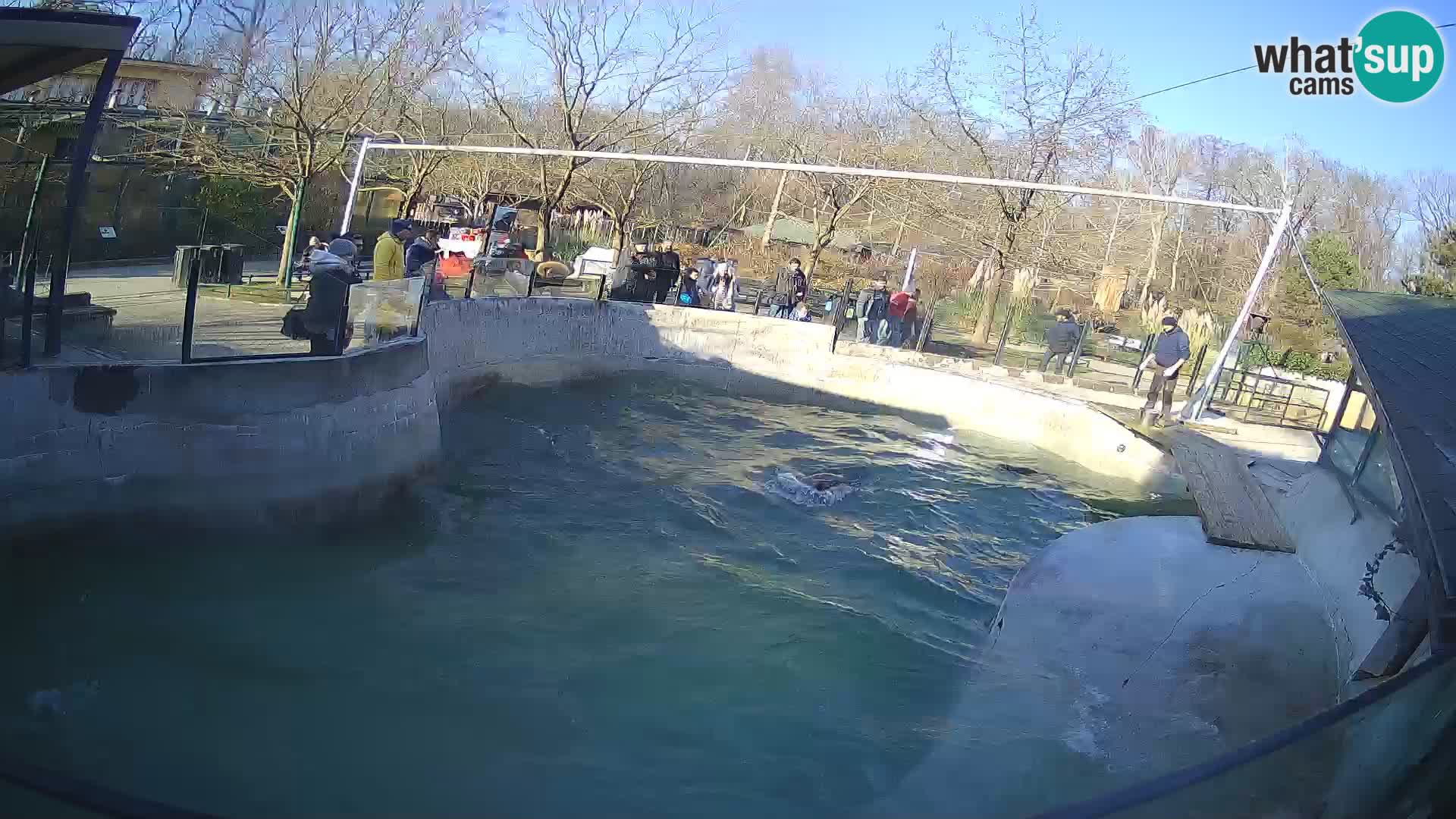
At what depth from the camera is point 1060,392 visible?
65.7 ft

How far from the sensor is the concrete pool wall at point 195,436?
837 centimetres

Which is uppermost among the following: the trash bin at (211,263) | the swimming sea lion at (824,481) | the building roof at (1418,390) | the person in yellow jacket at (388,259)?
the building roof at (1418,390)

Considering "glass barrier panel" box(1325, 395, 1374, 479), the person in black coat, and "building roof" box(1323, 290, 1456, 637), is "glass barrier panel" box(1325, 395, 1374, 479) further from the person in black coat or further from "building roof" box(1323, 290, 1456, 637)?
the person in black coat

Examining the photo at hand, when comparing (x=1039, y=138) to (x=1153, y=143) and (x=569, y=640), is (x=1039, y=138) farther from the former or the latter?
(x=1153, y=143)

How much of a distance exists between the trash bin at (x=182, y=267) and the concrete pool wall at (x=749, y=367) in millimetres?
5241

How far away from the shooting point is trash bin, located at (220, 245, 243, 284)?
1142cm

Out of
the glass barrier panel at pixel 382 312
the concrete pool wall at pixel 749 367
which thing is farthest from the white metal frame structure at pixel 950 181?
the glass barrier panel at pixel 382 312

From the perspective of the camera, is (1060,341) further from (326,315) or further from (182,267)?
(182,267)

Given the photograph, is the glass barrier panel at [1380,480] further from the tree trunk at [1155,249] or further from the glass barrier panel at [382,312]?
the tree trunk at [1155,249]

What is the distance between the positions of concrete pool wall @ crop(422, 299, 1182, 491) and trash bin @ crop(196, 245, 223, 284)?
167 inches

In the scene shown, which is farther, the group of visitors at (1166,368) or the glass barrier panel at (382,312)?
the group of visitors at (1166,368)

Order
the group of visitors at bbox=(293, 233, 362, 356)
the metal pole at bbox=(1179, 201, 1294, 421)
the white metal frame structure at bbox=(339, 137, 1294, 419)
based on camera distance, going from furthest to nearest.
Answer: the metal pole at bbox=(1179, 201, 1294, 421)
the white metal frame structure at bbox=(339, 137, 1294, 419)
the group of visitors at bbox=(293, 233, 362, 356)

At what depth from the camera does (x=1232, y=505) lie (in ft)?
29.2

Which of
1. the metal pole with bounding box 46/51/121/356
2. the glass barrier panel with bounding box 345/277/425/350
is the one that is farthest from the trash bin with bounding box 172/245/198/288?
the glass barrier panel with bounding box 345/277/425/350
